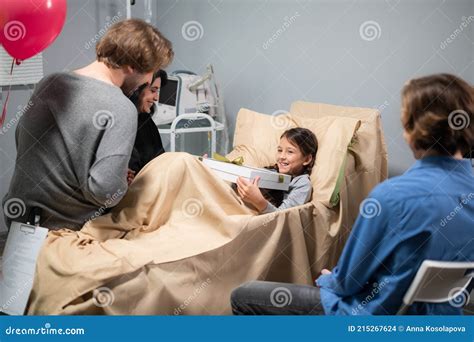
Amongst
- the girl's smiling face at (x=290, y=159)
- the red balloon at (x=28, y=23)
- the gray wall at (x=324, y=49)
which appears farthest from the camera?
the gray wall at (x=324, y=49)

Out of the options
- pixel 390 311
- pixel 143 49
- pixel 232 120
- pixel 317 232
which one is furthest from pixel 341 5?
pixel 390 311

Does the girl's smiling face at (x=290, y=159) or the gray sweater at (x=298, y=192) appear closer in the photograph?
the gray sweater at (x=298, y=192)

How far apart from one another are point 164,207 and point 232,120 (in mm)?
2010

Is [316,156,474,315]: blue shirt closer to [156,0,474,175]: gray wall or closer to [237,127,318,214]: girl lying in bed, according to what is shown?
[237,127,318,214]: girl lying in bed

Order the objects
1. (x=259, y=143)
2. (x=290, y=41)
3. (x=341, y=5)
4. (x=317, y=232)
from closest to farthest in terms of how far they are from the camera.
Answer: (x=317, y=232) → (x=259, y=143) → (x=341, y=5) → (x=290, y=41)

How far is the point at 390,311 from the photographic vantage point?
1.49 metres

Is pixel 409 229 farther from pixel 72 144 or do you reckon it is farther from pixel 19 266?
pixel 19 266

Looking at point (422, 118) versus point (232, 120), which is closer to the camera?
point (422, 118)

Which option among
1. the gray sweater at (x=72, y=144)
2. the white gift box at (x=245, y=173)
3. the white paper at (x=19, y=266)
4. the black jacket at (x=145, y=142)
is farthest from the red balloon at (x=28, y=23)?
the white gift box at (x=245, y=173)

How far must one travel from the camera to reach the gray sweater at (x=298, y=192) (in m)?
2.57

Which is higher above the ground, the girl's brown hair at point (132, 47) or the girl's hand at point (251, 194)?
the girl's brown hair at point (132, 47)

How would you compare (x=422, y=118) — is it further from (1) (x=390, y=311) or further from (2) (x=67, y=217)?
(2) (x=67, y=217)

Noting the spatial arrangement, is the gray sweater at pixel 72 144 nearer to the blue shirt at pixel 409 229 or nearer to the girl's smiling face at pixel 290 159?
the blue shirt at pixel 409 229

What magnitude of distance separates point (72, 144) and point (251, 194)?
31.7 inches
